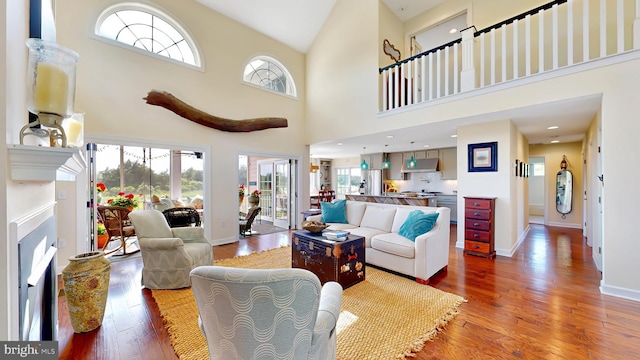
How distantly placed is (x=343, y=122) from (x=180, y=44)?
3511 mm

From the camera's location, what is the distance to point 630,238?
2705 mm

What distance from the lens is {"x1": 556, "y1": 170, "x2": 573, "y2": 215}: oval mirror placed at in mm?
6574

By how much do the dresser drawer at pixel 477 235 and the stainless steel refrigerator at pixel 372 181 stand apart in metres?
4.98

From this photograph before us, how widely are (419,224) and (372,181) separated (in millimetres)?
6397

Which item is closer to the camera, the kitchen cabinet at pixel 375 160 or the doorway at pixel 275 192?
the doorway at pixel 275 192

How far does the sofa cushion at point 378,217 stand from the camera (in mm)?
3898

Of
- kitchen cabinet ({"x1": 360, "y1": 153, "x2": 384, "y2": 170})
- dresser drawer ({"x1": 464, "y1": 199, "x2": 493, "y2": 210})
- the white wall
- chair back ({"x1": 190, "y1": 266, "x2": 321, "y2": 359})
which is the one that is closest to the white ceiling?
the white wall

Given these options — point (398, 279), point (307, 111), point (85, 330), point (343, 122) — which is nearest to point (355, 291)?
point (398, 279)

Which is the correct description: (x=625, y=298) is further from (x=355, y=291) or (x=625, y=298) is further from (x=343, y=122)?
(x=343, y=122)

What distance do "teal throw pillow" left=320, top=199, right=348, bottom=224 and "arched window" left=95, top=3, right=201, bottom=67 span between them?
3.67 meters

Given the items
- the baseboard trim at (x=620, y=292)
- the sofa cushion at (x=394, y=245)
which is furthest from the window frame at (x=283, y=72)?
the baseboard trim at (x=620, y=292)

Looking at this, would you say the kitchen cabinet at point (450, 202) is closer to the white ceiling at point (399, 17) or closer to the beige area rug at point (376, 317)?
the white ceiling at point (399, 17)

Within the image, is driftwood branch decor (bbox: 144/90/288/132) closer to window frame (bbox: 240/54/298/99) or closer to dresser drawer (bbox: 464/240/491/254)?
window frame (bbox: 240/54/298/99)

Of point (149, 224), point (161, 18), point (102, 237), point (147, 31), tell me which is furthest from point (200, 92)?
point (102, 237)
